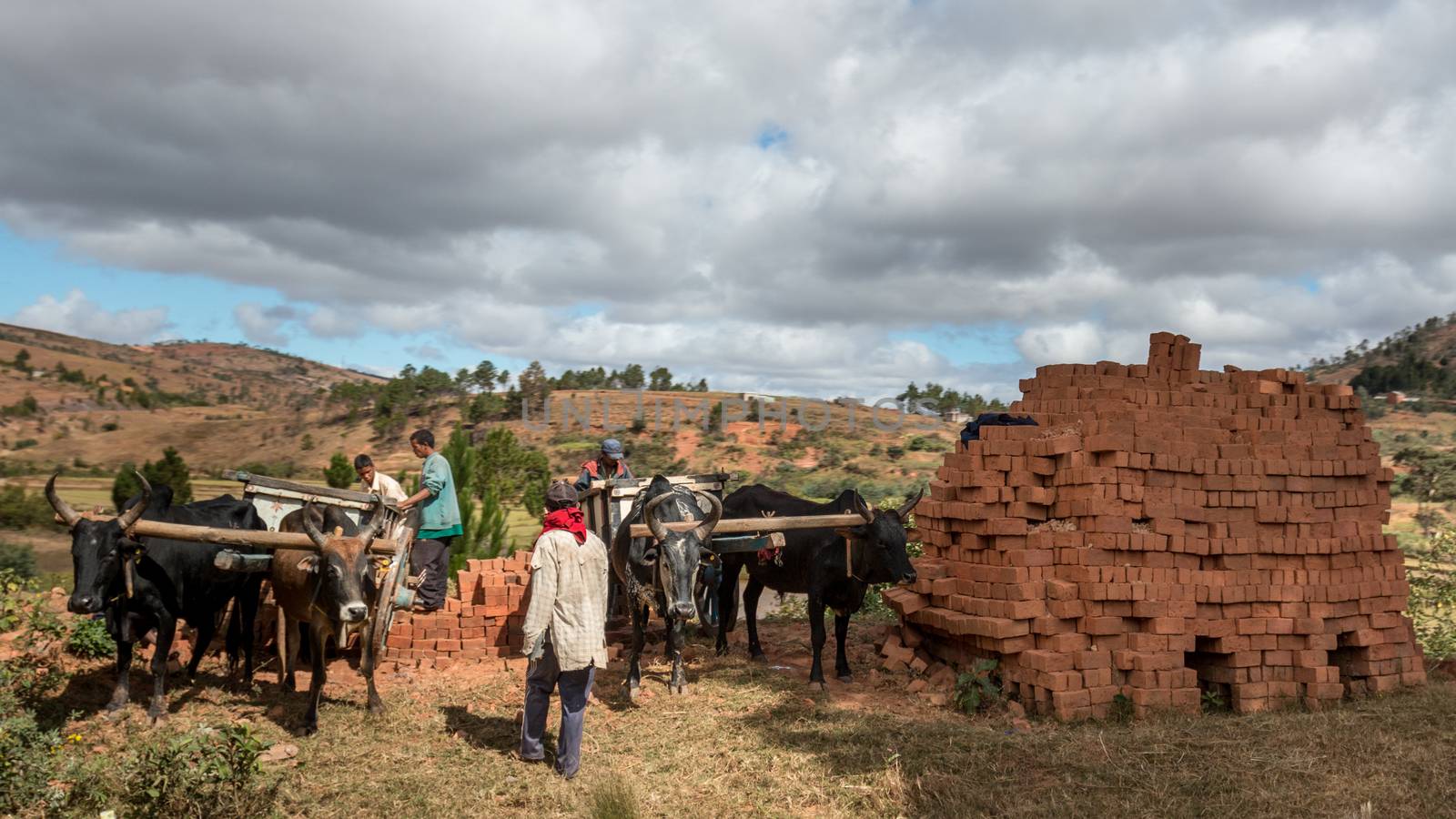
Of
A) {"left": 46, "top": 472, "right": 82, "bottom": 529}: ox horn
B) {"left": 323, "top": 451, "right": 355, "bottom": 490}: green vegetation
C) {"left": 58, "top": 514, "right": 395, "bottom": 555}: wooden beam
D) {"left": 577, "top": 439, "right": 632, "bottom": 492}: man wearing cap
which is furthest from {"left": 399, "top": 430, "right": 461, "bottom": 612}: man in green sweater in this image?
{"left": 323, "top": 451, "right": 355, "bottom": 490}: green vegetation

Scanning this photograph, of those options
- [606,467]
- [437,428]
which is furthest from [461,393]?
[606,467]

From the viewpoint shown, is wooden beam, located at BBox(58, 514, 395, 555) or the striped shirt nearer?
the striped shirt

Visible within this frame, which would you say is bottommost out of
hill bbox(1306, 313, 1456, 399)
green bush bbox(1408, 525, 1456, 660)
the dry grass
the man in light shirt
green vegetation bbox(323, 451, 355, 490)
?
the dry grass

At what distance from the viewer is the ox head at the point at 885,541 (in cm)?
848

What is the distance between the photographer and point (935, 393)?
6488 centimetres

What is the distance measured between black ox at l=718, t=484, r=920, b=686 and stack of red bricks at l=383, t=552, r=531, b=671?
234cm

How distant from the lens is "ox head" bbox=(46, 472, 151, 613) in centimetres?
694

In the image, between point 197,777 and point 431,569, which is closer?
point 197,777

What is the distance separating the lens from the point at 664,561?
27.3ft

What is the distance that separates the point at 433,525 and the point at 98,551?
3.11 meters

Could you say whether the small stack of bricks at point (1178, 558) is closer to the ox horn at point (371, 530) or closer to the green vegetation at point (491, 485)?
the ox horn at point (371, 530)

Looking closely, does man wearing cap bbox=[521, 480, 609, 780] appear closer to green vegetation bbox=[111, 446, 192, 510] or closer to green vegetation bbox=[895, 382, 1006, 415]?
green vegetation bbox=[111, 446, 192, 510]

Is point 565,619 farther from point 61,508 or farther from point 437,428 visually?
point 437,428

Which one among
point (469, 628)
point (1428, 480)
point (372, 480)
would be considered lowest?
point (469, 628)
